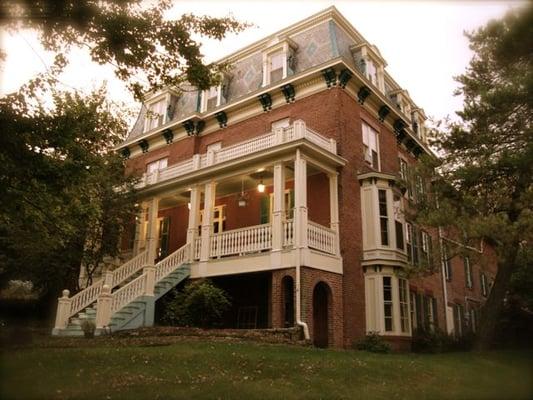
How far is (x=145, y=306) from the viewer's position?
16.9 meters

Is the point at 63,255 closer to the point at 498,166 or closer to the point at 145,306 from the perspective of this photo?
the point at 145,306

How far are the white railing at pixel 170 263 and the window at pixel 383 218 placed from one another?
307 inches

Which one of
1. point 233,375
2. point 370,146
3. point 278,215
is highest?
point 370,146

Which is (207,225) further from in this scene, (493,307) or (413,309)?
(493,307)

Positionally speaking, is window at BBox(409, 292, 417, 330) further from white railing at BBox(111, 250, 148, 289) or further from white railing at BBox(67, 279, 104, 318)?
white railing at BBox(67, 279, 104, 318)

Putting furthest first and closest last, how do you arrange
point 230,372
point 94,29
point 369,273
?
1. point 369,273
2. point 94,29
3. point 230,372

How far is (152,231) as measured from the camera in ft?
69.3

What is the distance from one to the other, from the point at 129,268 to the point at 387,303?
10.6 metres

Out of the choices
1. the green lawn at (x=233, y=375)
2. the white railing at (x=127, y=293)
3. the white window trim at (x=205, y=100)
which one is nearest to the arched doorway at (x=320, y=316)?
the green lawn at (x=233, y=375)

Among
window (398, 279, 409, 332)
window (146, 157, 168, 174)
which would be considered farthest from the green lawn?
window (146, 157, 168, 174)

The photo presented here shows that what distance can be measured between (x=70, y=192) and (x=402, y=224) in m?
13.0

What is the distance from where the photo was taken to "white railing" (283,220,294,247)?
16.3m

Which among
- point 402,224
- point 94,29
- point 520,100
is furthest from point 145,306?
point 520,100

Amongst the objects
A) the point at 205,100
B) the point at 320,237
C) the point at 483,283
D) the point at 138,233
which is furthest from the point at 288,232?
the point at 483,283
